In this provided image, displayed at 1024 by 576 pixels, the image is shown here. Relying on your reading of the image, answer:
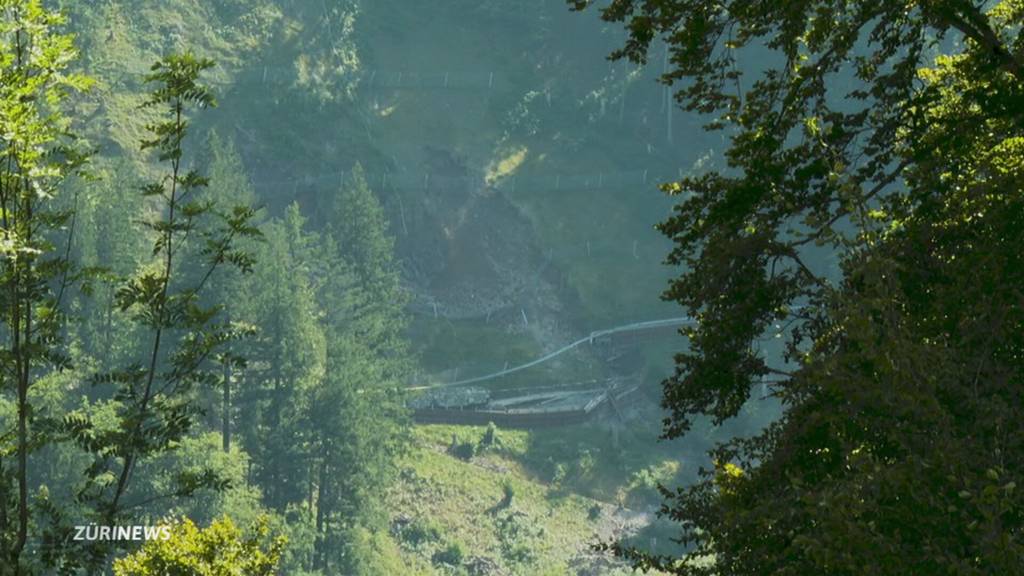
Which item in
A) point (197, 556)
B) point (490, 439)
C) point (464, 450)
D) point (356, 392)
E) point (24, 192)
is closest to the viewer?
point (24, 192)

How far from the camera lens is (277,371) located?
2618 inches

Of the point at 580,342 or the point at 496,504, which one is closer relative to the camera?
the point at 496,504

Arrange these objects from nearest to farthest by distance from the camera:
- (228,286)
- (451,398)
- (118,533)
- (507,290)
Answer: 1. (118,533)
2. (228,286)
3. (451,398)
4. (507,290)

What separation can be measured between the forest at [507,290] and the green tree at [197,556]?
6 centimetres

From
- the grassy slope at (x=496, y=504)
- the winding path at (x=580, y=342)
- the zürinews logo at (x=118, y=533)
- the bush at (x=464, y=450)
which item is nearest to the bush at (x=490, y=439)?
the grassy slope at (x=496, y=504)

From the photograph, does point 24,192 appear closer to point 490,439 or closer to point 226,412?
point 226,412

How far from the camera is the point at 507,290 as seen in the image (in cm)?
8969

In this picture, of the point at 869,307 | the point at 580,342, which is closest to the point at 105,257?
the point at 580,342

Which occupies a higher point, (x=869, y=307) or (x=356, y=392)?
(x=356, y=392)

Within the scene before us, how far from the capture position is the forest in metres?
12.1

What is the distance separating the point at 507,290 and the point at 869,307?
78.8 metres

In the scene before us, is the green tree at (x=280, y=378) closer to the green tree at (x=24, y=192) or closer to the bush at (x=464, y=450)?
the bush at (x=464, y=450)

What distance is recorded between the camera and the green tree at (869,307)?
1033 centimetres

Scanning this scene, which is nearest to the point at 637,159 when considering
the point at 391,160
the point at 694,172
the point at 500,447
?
the point at 694,172
